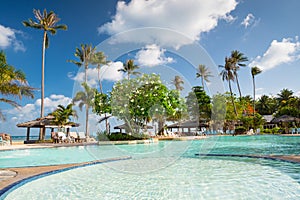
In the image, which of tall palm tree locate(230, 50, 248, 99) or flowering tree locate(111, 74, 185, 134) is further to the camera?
tall palm tree locate(230, 50, 248, 99)

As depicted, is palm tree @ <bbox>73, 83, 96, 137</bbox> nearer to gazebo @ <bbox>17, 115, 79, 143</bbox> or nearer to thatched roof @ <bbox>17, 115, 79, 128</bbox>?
gazebo @ <bbox>17, 115, 79, 143</bbox>

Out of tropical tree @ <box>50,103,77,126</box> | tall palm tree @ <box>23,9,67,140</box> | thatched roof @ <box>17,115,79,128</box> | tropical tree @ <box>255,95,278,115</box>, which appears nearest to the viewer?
thatched roof @ <box>17,115,79,128</box>

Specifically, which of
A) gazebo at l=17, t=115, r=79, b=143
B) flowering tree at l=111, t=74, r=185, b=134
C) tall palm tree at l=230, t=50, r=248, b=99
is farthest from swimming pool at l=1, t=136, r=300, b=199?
tall palm tree at l=230, t=50, r=248, b=99

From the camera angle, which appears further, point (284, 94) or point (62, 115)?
point (284, 94)

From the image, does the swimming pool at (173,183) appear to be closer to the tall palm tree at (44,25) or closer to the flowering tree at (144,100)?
the flowering tree at (144,100)

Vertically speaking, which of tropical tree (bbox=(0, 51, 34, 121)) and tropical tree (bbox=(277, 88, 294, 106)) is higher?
tropical tree (bbox=(277, 88, 294, 106))

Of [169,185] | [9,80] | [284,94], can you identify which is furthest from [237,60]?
[169,185]

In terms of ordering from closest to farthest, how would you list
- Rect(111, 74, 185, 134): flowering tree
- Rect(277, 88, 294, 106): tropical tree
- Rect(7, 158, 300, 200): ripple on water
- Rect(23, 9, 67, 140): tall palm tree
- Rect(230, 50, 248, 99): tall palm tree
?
Rect(7, 158, 300, 200): ripple on water, Rect(111, 74, 185, 134): flowering tree, Rect(23, 9, 67, 140): tall palm tree, Rect(230, 50, 248, 99): tall palm tree, Rect(277, 88, 294, 106): tropical tree

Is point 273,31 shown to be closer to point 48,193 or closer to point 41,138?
point 48,193

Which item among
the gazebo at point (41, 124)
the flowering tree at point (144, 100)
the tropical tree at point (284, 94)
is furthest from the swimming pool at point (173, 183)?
the tropical tree at point (284, 94)

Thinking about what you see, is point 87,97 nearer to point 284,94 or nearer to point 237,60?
point 237,60

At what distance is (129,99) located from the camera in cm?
1513

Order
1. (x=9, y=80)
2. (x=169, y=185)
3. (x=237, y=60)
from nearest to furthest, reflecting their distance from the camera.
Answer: (x=169, y=185) < (x=9, y=80) < (x=237, y=60)

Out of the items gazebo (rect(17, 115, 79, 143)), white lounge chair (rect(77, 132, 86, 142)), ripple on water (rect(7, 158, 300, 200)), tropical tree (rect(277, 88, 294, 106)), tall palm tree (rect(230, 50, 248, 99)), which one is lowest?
ripple on water (rect(7, 158, 300, 200))
